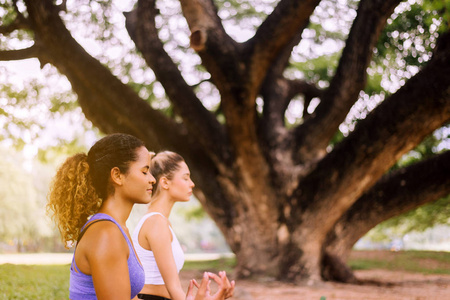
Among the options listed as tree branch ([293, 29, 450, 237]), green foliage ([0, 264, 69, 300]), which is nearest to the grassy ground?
green foliage ([0, 264, 69, 300])

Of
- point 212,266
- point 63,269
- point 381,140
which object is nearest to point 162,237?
point 381,140

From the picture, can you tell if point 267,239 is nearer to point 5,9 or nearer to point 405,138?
point 405,138

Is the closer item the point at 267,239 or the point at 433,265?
the point at 267,239

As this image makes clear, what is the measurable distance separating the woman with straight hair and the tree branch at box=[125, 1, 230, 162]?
6095 millimetres

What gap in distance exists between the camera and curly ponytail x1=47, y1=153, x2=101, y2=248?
215cm

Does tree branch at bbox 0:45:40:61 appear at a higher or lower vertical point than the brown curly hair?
higher

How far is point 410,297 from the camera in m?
7.96

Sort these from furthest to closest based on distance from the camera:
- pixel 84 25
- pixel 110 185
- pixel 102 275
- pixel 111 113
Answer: pixel 84 25, pixel 111 113, pixel 110 185, pixel 102 275

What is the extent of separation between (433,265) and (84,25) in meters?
11.9

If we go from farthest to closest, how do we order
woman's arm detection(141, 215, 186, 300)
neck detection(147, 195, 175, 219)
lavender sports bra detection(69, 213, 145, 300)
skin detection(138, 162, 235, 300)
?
neck detection(147, 195, 175, 219)
woman's arm detection(141, 215, 186, 300)
skin detection(138, 162, 235, 300)
lavender sports bra detection(69, 213, 145, 300)

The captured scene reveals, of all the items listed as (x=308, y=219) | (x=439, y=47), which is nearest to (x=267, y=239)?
(x=308, y=219)

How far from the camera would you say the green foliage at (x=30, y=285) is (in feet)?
21.7

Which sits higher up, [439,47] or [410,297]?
[439,47]

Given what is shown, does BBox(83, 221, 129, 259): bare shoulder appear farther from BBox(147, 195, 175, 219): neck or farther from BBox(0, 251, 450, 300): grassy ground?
BBox(0, 251, 450, 300): grassy ground
